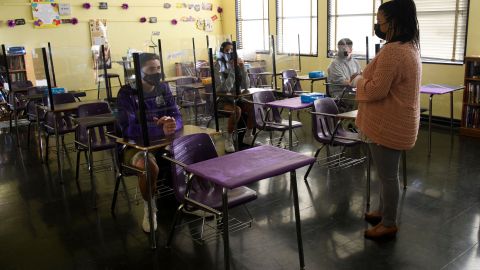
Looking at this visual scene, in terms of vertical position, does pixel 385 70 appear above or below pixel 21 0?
below

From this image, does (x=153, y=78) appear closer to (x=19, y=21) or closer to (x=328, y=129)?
(x=328, y=129)

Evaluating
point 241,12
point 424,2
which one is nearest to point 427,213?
point 424,2

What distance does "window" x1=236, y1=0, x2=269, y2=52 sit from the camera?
9.63 m

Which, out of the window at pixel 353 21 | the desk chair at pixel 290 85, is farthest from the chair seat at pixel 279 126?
the window at pixel 353 21

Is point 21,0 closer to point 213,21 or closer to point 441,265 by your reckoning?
point 213,21

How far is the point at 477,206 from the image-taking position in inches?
136

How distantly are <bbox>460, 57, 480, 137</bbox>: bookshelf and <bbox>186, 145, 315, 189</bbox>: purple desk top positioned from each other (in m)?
4.14

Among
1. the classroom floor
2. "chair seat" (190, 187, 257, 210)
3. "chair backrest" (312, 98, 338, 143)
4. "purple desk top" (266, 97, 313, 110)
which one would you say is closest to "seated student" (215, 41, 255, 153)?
"purple desk top" (266, 97, 313, 110)

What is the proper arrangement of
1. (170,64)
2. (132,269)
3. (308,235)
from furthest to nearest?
(170,64) → (308,235) → (132,269)

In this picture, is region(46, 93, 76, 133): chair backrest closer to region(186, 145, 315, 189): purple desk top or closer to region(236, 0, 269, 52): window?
region(186, 145, 315, 189): purple desk top

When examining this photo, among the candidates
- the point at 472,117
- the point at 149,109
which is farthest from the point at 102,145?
the point at 472,117

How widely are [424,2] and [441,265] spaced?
485 centimetres

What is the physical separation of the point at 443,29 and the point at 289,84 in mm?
2323

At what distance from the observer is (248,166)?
2.31 m
